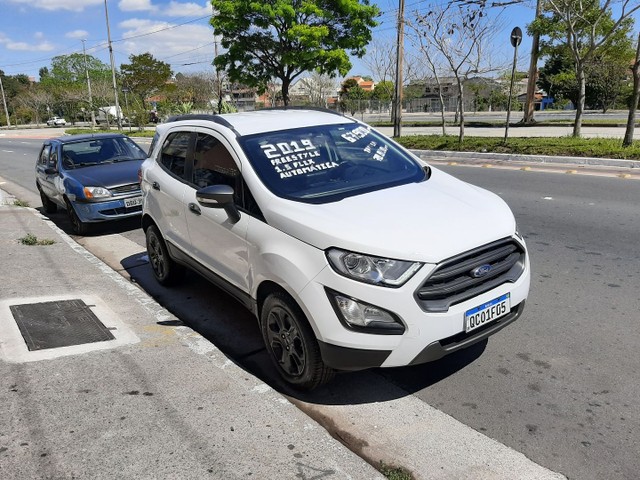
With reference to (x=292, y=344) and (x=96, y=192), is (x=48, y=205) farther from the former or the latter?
(x=292, y=344)

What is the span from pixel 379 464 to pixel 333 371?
648mm

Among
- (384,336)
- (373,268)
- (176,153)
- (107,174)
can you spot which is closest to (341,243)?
(373,268)

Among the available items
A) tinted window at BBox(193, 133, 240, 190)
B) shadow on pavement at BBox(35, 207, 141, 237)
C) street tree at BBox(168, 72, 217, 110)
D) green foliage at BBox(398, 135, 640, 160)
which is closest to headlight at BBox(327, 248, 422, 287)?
tinted window at BBox(193, 133, 240, 190)

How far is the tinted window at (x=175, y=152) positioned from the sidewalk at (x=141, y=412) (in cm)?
132

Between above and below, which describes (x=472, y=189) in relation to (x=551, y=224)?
above

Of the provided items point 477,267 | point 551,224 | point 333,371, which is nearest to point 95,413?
point 333,371

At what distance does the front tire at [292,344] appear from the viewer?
2.95m

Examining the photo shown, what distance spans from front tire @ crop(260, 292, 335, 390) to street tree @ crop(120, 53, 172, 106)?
195ft

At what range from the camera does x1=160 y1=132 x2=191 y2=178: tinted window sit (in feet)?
14.6

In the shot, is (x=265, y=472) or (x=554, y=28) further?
(x=554, y=28)

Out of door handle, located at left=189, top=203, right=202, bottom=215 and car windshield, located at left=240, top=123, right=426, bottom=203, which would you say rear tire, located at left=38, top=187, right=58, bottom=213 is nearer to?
door handle, located at left=189, top=203, right=202, bottom=215

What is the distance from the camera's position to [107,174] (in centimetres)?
791

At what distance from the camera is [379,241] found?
8.90 feet

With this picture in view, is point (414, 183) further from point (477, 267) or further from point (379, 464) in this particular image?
point (379, 464)
